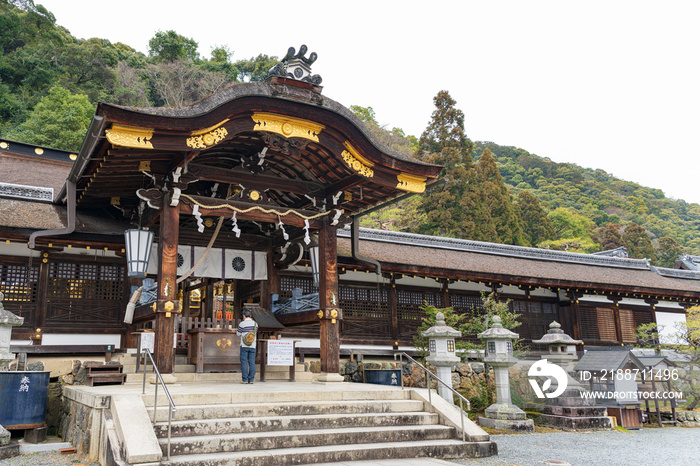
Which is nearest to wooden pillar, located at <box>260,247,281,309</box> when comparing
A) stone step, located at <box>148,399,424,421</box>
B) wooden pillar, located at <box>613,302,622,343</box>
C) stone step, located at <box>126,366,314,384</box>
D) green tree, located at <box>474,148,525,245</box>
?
stone step, located at <box>126,366,314,384</box>

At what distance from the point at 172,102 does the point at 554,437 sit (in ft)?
112

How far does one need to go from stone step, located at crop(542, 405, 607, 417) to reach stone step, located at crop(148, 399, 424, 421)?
500 cm

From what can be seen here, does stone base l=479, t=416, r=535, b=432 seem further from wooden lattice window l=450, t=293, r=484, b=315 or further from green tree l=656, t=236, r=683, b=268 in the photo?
green tree l=656, t=236, r=683, b=268

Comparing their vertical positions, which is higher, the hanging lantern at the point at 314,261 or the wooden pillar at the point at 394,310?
the hanging lantern at the point at 314,261

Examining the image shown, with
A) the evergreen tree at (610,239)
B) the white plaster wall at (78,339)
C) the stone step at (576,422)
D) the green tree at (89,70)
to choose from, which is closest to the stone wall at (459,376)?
the stone step at (576,422)

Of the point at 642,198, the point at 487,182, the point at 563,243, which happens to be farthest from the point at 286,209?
the point at 642,198

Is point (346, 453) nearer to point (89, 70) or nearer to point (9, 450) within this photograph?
point (9, 450)

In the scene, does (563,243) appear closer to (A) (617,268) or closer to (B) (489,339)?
(A) (617,268)

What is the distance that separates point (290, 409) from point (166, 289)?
3.42 m

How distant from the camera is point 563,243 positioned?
41.4 meters

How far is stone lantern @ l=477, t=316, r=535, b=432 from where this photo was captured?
11031 millimetres

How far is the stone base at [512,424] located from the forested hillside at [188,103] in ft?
61.6

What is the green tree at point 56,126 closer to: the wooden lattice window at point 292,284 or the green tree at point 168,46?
the green tree at point 168,46

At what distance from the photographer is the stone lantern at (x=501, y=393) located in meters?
11.0
